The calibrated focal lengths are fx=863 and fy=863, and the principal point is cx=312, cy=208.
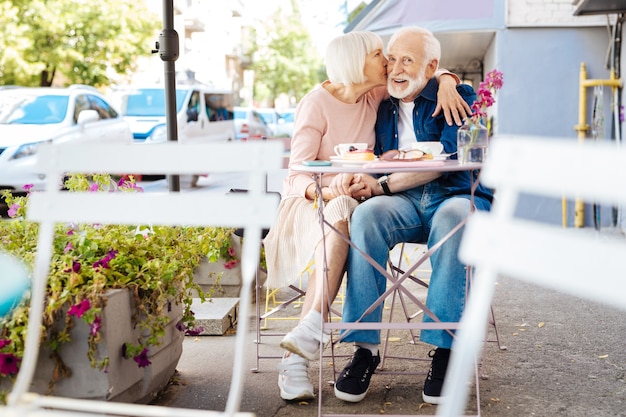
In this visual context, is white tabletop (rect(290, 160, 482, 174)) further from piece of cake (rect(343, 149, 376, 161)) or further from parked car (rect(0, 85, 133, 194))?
parked car (rect(0, 85, 133, 194))

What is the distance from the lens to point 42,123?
39.7ft

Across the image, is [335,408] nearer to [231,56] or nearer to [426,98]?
[426,98]

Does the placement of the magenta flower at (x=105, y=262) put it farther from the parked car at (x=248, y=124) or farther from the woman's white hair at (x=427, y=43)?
the parked car at (x=248, y=124)

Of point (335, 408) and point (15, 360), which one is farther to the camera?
point (335, 408)

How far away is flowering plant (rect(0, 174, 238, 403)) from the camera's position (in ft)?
8.98

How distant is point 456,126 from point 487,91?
0.68 feet

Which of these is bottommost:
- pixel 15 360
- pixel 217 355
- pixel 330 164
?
pixel 217 355

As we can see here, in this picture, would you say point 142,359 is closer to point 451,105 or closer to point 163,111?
point 451,105

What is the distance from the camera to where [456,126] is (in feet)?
Result: 12.3

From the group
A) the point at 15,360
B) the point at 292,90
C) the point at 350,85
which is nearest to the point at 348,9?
the point at 350,85

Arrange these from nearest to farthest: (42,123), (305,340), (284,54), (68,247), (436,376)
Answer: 1. (68,247)
2. (305,340)
3. (436,376)
4. (42,123)
5. (284,54)

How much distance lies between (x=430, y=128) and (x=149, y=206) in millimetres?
2042

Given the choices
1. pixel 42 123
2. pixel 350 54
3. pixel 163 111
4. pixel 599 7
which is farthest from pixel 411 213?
pixel 163 111

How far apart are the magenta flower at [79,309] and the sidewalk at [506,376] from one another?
0.82m
